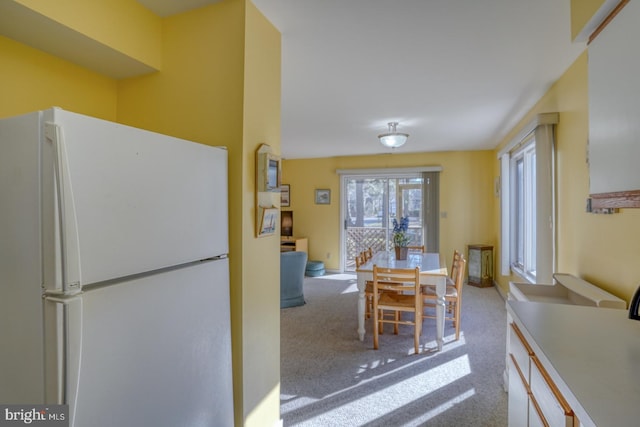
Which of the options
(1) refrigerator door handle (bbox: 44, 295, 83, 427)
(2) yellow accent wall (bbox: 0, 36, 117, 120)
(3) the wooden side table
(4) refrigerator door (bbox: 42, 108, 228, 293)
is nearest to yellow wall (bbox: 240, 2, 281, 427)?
(4) refrigerator door (bbox: 42, 108, 228, 293)

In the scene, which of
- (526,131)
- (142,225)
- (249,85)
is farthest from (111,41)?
(526,131)

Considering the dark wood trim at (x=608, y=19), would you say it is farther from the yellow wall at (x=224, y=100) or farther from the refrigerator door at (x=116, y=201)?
the refrigerator door at (x=116, y=201)

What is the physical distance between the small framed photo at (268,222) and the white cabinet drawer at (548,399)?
4.21 feet

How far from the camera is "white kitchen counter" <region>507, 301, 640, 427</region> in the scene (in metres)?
0.78

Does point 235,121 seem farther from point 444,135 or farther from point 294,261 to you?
point 444,135

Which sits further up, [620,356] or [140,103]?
[140,103]

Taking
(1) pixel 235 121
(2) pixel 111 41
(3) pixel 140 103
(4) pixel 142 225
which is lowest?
(4) pixel 142 225

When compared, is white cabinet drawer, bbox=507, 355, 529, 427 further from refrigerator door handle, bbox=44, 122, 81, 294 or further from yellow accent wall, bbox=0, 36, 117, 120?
yellow accent wall, bbox=0, 36, 117, 120

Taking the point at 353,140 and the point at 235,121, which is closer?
the point at 235,121

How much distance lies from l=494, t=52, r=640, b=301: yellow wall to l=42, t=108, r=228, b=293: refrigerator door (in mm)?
2110

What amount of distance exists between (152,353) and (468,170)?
582cm

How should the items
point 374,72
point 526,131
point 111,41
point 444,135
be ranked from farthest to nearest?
point 444,135 < point 526,131 < point 374,72 < point 111,41

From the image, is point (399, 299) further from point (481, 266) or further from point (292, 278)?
point (481, 266)

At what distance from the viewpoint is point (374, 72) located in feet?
7.95
